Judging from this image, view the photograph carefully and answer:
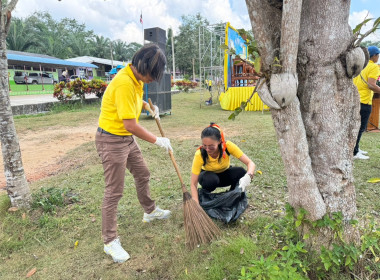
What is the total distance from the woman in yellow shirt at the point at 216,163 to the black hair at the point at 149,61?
0.65 m

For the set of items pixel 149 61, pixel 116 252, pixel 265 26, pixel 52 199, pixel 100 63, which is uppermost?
pixel 100 63

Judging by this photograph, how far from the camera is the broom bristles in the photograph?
2.29 meters

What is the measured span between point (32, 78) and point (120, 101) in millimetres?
27050

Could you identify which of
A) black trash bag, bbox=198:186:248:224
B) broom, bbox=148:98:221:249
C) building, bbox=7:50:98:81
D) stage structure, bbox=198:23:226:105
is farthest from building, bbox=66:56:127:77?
broom, bbox=148:98:221:249

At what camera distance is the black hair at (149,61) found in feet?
6.73

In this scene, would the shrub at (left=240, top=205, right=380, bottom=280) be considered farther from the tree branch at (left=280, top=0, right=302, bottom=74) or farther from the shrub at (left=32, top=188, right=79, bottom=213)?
the shrub at (left=32, top=188, right=79, bottom=213)

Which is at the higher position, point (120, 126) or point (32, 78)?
point (32, 78)

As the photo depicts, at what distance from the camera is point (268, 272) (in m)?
1.51

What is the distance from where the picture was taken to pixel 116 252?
2.24 m

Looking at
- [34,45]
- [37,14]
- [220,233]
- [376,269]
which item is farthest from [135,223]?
[37,14]

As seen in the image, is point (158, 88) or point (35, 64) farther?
point (35, 64)

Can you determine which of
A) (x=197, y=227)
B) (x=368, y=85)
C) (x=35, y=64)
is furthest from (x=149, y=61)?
(x=35, y=64)

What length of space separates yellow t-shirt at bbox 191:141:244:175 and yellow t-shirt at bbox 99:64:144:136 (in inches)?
28.0

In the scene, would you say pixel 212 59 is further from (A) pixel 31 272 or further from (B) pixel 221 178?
(A) pixel 31 272
